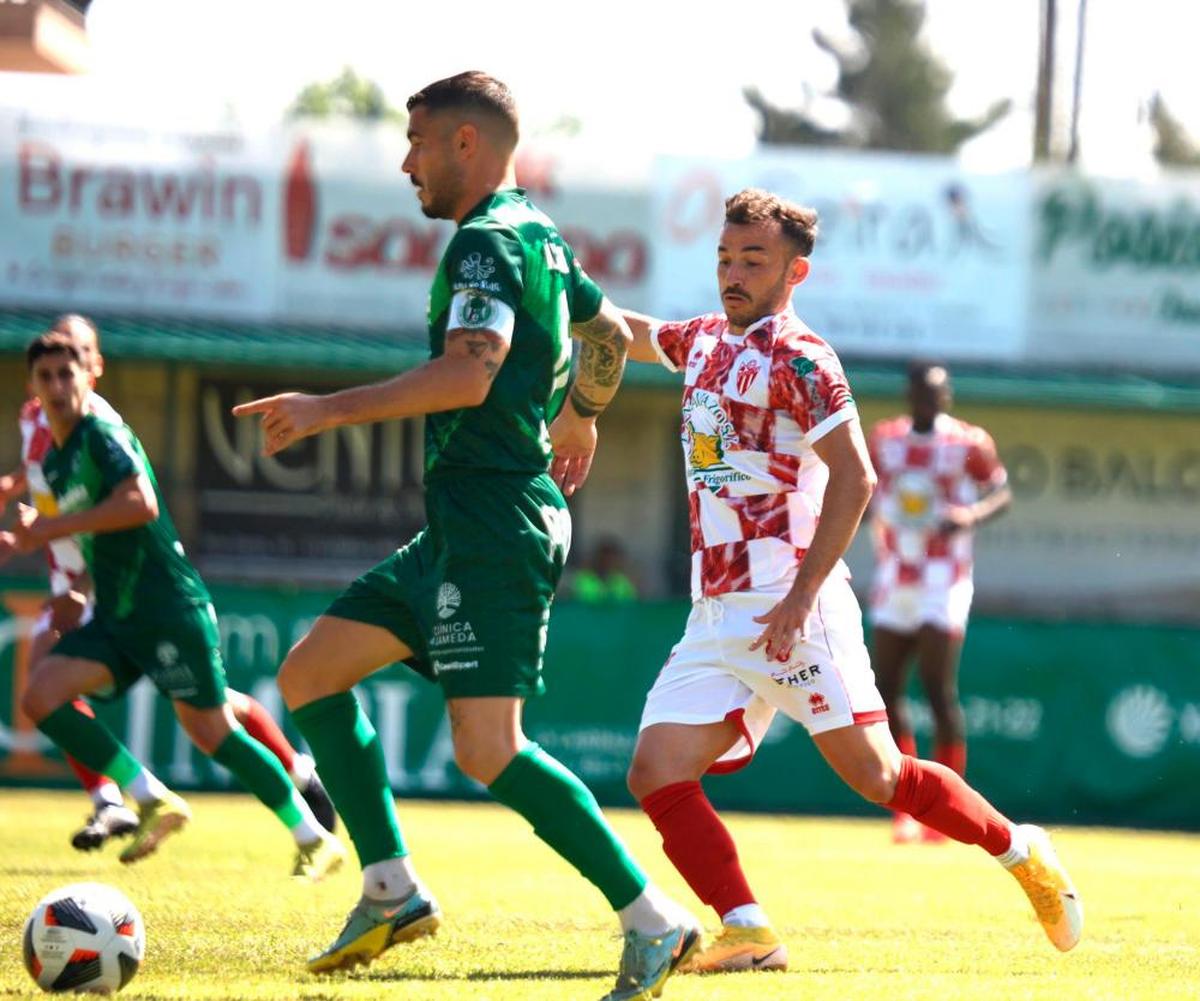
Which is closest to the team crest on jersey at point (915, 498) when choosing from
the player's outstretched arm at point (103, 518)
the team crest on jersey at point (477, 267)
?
the player's outstretched arm at point (103, 518)

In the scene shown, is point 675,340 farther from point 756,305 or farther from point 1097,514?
point 1097,514

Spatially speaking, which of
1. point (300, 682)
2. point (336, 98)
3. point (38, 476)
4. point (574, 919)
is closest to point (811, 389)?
point (300, 682)

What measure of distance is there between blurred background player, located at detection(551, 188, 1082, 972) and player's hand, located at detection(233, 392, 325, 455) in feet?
4.67

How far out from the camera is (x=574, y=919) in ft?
25.0

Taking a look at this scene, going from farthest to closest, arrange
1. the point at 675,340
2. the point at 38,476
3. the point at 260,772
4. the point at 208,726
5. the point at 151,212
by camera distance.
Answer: the point at 151,212 → the point at 38,476 → the point at 208,726 → the point at 260,772 → the point at 675,340

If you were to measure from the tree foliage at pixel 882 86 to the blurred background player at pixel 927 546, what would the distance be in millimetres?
54440

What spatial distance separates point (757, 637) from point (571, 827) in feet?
3.48

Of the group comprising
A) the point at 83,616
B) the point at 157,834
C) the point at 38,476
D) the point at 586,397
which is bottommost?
the point at 157,834

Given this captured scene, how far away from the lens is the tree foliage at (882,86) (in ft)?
218

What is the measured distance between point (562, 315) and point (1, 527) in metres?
17.7

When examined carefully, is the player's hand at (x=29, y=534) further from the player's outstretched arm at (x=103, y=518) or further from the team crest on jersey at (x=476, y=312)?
the team crest on jersey at (x=476, y=312)

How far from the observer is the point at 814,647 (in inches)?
247

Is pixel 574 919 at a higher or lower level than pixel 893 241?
lower

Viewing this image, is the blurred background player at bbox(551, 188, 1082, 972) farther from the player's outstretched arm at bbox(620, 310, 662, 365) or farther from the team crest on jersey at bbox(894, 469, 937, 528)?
the team crest on jersey at bbox(894, 469, 937, 528)
